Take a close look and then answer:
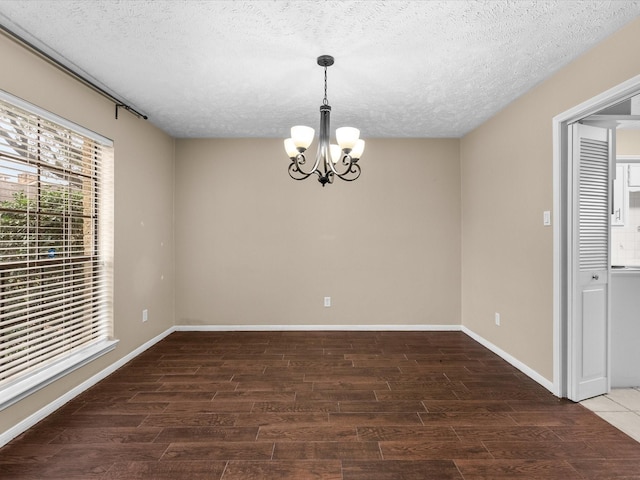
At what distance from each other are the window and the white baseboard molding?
7.2 inches

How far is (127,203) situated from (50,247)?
102 centimetres

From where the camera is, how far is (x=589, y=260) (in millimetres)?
2711

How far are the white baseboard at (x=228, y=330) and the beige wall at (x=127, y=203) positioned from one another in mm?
44

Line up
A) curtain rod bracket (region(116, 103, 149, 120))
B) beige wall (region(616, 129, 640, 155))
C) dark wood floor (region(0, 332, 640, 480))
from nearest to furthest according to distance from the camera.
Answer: dark wood floor (region(0, 332, 640, 480))
curtain rod bracket (region(116, 103, 149, 120))
beige wall (region(616, 129, 640, 155))

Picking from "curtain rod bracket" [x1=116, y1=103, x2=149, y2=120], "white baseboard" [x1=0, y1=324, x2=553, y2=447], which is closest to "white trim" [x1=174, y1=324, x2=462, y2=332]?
"white baseboard" [x1=0, y1=324, x2=553, y2=447]

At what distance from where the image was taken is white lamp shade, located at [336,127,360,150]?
2.46 m

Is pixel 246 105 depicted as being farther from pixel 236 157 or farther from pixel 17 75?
pixel 17 75

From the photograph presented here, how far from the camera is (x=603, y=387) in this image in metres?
2.79

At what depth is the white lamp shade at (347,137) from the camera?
2.46m

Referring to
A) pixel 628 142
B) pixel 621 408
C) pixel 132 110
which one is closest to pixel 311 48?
pixel 132 110

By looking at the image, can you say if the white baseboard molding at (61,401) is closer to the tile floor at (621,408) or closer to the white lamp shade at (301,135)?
the white lamp shade at (301,135)

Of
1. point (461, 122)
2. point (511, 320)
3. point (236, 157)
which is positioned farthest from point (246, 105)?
point (511, 320)

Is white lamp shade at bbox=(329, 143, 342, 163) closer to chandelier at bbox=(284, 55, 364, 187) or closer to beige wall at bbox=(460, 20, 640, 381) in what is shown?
chandelier at bbox=(284, 55, 364, 187)

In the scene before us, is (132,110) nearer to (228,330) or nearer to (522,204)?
(228,330)
